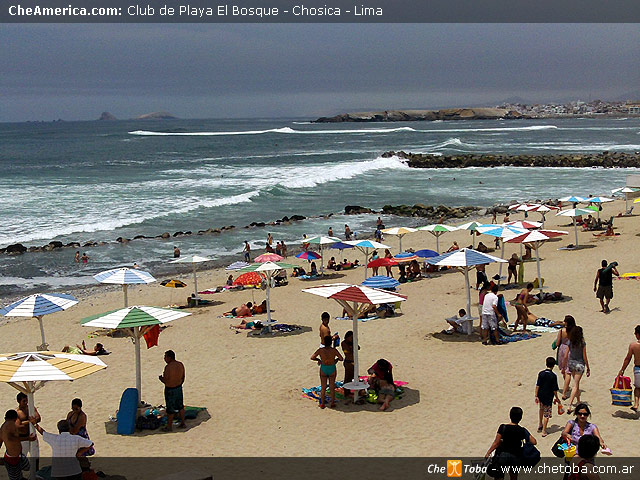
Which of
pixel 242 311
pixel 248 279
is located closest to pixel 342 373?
pixel 248 279

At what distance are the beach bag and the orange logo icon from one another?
2.62m

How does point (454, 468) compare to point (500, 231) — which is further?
point (500, 231)

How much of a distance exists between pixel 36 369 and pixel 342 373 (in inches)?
208

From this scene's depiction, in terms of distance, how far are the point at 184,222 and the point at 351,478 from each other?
2932 cm

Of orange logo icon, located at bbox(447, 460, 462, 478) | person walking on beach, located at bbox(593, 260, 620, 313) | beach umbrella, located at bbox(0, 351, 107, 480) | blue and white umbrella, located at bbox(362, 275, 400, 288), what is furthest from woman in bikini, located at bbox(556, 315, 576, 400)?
beach umbrella, located at bbox(0, 351, 107, 480)

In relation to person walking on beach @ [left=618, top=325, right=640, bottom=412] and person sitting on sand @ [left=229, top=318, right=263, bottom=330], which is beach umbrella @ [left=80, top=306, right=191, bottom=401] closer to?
person sitting on sand @ [left=229, top=318, right=263, bottom=330]

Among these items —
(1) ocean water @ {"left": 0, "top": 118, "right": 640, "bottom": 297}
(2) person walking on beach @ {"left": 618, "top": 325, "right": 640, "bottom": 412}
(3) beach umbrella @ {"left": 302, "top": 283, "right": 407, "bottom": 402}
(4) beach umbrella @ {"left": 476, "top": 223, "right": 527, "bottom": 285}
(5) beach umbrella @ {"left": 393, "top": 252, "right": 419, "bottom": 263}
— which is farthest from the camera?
(1) ocean water @ {"left": 0, "top": 118, "right": 640, "bottom": 297}

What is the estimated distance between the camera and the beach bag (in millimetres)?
9102

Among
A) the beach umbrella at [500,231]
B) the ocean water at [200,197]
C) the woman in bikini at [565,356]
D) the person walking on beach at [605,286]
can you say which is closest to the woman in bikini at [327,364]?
the woman in bikini at [565,356]

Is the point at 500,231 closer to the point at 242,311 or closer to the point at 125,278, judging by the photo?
the point at 242,311

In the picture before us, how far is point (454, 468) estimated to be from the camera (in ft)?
25.3

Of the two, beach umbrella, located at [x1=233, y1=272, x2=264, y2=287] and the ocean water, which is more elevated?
beach umbrella, located at [x1=233, y1=272, x2=264, y2=287]

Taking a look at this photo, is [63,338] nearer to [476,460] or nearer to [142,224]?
[476,460]

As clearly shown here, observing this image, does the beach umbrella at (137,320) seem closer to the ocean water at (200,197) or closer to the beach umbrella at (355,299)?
the beach umbrella at (355,299)
